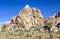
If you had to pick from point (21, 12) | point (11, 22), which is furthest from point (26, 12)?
point (11, 22)

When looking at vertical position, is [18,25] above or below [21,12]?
below

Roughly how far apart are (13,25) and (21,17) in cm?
736

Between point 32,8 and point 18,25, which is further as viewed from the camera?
point 32,8

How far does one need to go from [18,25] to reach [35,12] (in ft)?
63.8

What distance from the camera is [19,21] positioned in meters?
133

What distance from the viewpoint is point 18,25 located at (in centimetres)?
12700

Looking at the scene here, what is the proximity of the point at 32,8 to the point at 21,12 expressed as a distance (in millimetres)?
10444

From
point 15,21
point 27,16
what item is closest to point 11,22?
point 15,21

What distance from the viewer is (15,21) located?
446 ft

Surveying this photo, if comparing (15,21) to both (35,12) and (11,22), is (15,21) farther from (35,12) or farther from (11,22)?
(35,12)

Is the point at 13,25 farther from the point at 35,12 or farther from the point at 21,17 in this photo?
the point at 35,12

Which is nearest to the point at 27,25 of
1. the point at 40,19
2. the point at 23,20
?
the point at 23,20

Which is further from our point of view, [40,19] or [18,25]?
[40,19]

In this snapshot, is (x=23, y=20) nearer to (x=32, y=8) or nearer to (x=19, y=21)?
(x=19, y=21)
